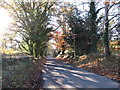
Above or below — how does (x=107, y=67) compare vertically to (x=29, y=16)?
below

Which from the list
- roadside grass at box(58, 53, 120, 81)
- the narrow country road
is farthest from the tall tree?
the narrow country road

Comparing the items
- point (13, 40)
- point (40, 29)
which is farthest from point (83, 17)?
point (13, 40)

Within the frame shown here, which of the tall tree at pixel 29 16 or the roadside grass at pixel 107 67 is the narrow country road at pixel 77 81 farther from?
the tall tree at pixel 29 16

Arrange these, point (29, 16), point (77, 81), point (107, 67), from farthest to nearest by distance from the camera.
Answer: point (29, 16)
point (107, 67)
point (77, 81)

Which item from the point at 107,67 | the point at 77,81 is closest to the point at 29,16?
the point at 107,67

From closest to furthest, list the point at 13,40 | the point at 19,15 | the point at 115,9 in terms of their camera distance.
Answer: the point at 115,9, the point at 19,15, the point at 13,40

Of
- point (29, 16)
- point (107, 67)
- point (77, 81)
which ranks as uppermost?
point (29, 16)

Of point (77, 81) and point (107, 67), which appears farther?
point (107, 67)

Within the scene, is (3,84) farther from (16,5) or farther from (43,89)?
(16,5)

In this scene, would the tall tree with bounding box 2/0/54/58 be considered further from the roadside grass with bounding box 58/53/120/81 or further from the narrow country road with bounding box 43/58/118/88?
the narrow country road with bounding box 43/58/118/88

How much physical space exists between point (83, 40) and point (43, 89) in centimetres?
1355

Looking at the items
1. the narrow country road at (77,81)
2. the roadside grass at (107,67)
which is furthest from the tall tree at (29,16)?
the narrow country road at (77,81)

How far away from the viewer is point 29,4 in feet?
50.3

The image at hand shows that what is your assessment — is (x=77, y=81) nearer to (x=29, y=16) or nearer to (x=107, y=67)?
(x=107, y=67)
